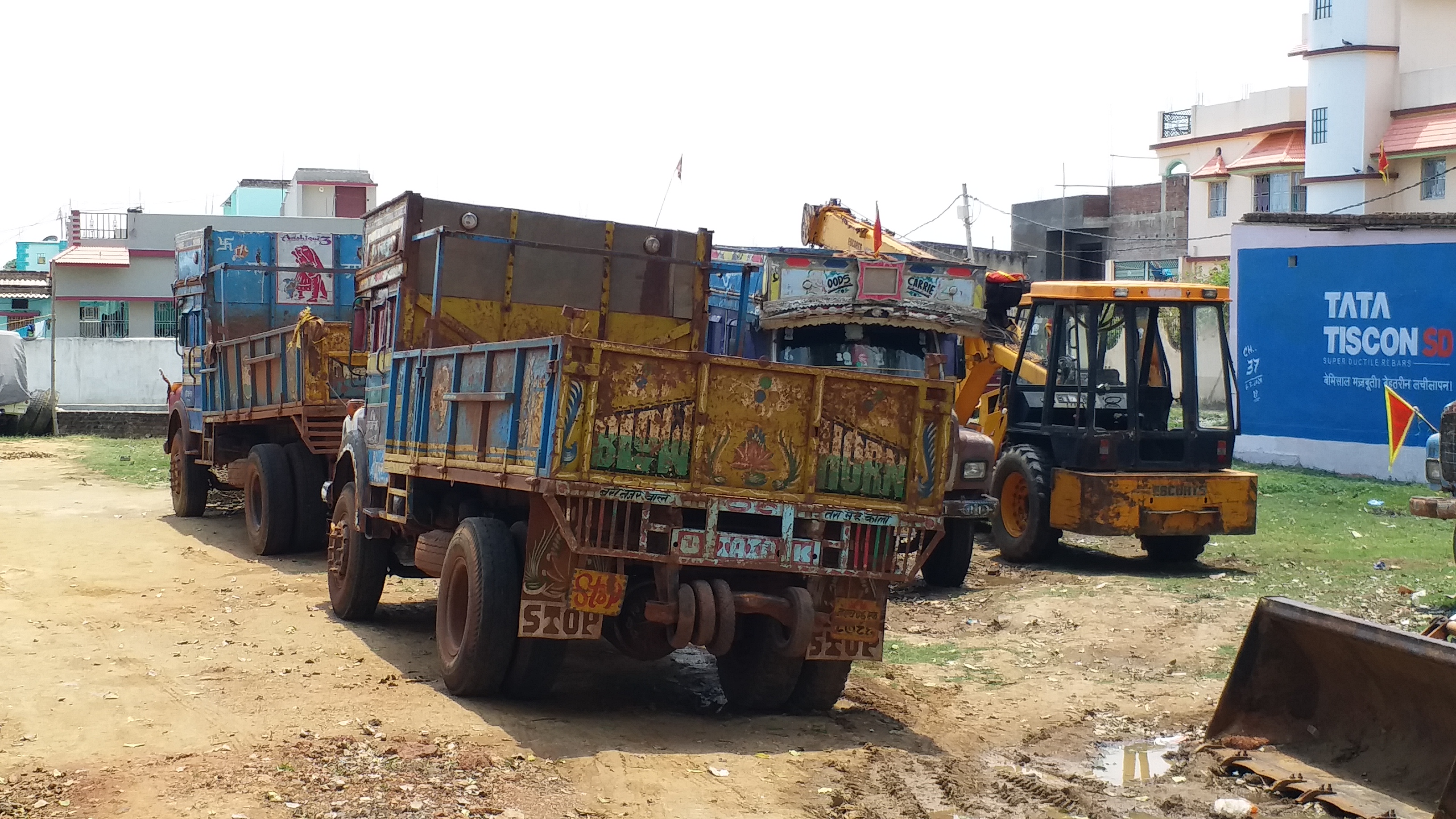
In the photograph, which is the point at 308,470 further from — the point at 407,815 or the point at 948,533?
the point at 407,815

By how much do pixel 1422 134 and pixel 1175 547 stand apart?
3207 cm

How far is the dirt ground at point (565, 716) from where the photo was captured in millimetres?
5941

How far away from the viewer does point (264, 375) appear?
14414 mm

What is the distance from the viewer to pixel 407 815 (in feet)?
18.3

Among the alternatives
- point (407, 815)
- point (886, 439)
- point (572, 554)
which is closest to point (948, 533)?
point (886, 439)

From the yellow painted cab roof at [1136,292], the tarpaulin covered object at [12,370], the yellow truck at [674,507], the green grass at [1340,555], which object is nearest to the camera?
the yellow truck at [674,507]

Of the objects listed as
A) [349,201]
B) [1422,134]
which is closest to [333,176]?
[349,201]

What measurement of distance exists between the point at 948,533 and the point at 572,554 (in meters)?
5.70

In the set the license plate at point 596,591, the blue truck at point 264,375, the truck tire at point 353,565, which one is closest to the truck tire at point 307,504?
the blue truck at point 264,375

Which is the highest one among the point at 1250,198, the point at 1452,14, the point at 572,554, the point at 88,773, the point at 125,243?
the point at 1452,14

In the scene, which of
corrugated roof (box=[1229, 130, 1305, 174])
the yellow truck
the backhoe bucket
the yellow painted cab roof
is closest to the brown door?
corrugated roof (box=[1229, 130, 1305, 174])

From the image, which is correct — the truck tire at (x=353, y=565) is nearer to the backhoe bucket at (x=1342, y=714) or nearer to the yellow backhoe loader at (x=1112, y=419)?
the yellow backhoe loader at (x=1112, y=419)

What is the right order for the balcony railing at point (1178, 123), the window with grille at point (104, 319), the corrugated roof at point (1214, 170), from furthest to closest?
the balcony railing at point (1178, 123) → the corrugated roof at point (1214, 170) → the window with grille at point (104, 319)

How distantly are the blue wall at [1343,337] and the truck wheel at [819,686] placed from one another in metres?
15.0
